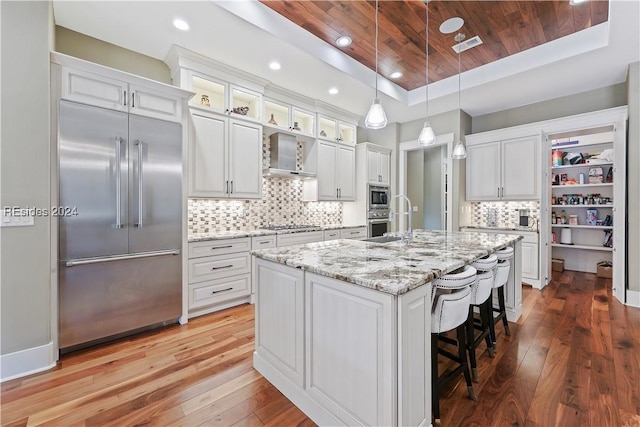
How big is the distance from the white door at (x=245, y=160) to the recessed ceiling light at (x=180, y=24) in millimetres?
1028

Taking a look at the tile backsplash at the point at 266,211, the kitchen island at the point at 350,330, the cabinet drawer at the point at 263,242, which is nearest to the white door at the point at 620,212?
the kitchen island at the point at 350,330

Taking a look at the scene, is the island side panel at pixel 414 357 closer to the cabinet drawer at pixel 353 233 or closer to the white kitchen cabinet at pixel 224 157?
the white kitchen cabinet at pixel 224 157

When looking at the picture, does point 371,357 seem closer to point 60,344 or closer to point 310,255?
point 310,255

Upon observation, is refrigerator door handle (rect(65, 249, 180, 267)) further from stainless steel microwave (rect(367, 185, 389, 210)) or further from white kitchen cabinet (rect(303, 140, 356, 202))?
stainless steel microwave (rect(367, 185, 389, 210))

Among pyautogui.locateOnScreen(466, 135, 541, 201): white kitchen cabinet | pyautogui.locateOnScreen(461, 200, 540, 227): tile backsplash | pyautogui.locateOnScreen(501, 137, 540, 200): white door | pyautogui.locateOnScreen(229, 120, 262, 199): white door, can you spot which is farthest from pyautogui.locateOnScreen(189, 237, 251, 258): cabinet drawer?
pyautogui.locateOnScreen(501, 137, 540, 200): white door

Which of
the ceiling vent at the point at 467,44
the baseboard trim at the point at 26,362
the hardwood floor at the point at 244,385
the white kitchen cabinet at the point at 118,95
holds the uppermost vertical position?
the ceiling vent at the point at 467,44

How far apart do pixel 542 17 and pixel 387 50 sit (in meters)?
1.52

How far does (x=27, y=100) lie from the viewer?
2.04 metres

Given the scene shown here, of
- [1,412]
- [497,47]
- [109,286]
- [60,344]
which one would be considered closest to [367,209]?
[497,47]

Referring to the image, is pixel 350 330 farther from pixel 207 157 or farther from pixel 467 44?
pixel 467 44

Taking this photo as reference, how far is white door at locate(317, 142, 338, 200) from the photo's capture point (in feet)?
15.0

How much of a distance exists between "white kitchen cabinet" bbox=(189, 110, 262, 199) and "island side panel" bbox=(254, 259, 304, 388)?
1.64 m

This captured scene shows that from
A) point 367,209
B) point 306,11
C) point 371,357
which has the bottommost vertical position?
point 371,357

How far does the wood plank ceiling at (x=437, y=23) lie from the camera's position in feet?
8.63
